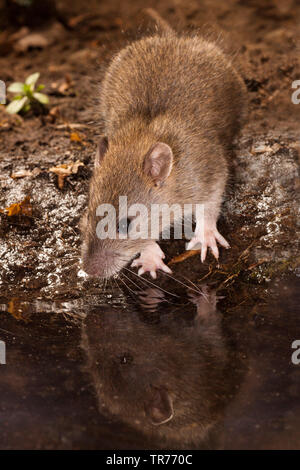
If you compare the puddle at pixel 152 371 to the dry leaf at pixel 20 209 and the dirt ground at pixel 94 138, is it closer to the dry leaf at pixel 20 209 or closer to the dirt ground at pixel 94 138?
the dirt ground at pixel 94 138

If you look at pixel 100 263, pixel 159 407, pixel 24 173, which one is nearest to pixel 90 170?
pixel 24 173

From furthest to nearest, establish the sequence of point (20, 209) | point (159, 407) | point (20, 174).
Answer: point (20, 174)
point (20, 209)
point (159, 407)

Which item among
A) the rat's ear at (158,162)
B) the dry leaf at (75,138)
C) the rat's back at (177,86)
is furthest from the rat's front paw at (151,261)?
the dry leaf at (75,138)

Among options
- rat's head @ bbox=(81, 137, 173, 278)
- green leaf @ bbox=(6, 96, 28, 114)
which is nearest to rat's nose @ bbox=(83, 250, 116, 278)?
rat's head @ bbox=(81, 137, 173, 278)

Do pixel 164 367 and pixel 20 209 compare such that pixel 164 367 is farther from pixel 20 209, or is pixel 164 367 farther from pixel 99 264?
pixel 20 209

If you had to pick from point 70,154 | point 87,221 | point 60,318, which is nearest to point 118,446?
point 60,318

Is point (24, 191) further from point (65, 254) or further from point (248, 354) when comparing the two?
point (248, 354)

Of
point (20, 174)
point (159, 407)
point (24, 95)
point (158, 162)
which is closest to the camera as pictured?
point (159, 407)
